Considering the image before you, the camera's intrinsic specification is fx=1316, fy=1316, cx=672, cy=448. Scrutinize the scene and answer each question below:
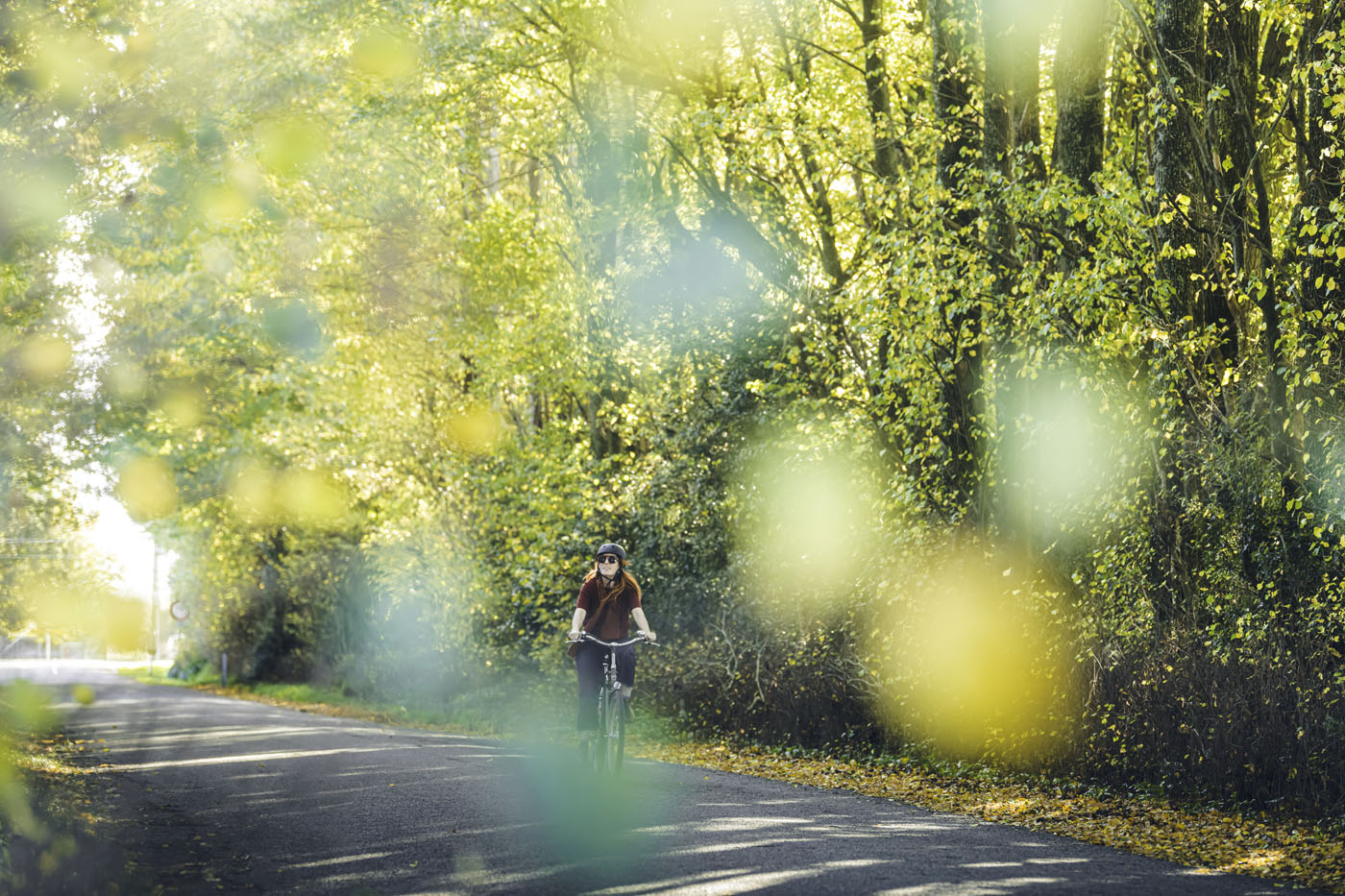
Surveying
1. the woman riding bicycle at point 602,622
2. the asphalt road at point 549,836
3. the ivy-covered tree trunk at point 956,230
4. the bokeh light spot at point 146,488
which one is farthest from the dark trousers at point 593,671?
the bokeh light spot at point 146,488

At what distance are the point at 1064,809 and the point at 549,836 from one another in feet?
16.2

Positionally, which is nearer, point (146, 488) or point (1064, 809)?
point (1064, 809)

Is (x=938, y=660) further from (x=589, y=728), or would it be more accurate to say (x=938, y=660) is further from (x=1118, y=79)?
(x=1118, y=79)

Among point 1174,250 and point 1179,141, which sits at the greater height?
point 1179,141

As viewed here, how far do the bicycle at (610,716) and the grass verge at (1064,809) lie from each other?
2551mm

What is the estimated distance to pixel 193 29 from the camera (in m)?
19.4

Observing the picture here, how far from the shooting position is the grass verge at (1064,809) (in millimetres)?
8773

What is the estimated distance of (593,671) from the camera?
12.0 meters

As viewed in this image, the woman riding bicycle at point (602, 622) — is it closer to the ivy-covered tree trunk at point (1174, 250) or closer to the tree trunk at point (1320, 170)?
the ivy-covered tree trunk at point (1174, 250)

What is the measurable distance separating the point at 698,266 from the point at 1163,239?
9362 mm

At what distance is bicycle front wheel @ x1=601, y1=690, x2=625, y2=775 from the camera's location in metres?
11.9

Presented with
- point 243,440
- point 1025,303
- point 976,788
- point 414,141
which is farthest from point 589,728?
point 243,440

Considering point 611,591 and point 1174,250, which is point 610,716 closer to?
point 611,591

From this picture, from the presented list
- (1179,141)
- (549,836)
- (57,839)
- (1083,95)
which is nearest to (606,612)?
(549,836)
